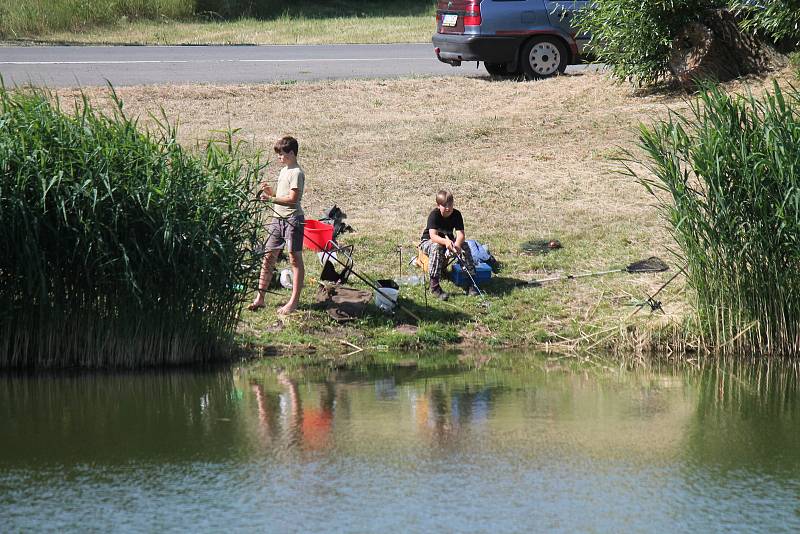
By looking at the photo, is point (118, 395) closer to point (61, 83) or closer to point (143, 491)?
point (143, 491)

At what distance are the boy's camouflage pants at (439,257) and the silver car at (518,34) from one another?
858cm

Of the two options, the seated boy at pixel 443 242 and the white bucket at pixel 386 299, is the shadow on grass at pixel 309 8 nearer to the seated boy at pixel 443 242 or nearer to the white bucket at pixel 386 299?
the seated boy at pixel 443 242

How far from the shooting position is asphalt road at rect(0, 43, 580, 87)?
20922mm

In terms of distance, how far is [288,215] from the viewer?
11.5m

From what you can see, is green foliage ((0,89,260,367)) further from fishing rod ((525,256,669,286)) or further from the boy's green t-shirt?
fishing rod ((525,256,669,286))

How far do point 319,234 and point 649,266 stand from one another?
3.50 metres

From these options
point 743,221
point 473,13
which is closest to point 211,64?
point 473,13

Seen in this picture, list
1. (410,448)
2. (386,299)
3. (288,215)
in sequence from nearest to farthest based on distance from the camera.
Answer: (410,448)
(288,215)
(386,299)

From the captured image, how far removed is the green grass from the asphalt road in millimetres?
1778

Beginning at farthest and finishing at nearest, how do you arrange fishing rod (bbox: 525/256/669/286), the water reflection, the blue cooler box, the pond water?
fishing rod (bbox: 525/256/669/286) < the blue cooler box < the water reflection < the pond water

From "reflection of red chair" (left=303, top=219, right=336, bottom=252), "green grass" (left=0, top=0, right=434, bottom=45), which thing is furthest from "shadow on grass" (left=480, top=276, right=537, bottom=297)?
"green grass" (left=0, top=0, right=434, bottom=45)

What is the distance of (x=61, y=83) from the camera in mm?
19844

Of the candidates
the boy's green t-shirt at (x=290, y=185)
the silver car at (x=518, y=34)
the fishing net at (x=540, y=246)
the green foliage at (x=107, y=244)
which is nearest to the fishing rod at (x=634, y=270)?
the fishing net at (x=540, y=246)

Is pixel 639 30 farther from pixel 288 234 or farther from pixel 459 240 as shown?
pixel 288 234
